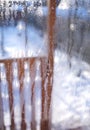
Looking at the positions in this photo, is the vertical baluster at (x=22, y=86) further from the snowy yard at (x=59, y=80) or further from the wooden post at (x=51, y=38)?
the wooden post at (x=51, y=38)

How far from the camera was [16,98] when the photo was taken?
2.37 metres

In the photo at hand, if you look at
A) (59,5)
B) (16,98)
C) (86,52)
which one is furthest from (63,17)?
(16,98)

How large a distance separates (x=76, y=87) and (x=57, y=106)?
0.97ft

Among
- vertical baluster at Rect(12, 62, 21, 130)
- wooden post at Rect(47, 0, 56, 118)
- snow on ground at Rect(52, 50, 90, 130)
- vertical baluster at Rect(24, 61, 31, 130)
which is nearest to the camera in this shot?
wooden post at Rect(47, 0, 56, 118)

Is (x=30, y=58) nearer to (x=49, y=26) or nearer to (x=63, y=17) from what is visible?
(x=49, y=26)

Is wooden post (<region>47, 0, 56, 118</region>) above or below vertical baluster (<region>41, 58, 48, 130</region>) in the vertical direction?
above

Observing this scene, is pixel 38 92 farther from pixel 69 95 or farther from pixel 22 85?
pixel 69 95

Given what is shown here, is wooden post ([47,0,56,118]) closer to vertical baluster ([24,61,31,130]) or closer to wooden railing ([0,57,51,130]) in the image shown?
wooden railing ([0,57,51,130])

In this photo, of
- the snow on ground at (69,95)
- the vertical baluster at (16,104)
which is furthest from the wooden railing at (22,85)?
the snow on ground at (69,95)

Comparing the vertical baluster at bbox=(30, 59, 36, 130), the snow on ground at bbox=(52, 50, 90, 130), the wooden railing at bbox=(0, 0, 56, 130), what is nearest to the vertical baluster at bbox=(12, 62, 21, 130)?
the wooden railing at bbox=(0, 0, 56, 130)

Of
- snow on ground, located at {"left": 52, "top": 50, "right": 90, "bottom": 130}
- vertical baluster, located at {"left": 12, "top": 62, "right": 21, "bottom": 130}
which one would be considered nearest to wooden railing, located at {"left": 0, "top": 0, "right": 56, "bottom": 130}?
vertical baluster, located at {"left": 12, "top": 62, "right": 21, "bottom": 130}

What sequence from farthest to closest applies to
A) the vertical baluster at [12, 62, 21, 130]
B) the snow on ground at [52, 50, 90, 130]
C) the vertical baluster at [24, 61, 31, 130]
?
the snow on ground at [52, 50, 90, 130] → the vertical baluster at [12, 62, 21, 130] → the vertical baluster at [24, 61, 31, 130]

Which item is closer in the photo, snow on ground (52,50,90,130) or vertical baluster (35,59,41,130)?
vertical baluster (35,59,41,130)

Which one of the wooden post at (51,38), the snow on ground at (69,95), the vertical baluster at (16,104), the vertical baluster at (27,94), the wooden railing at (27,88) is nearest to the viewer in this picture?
the wooden post at (51,38)
